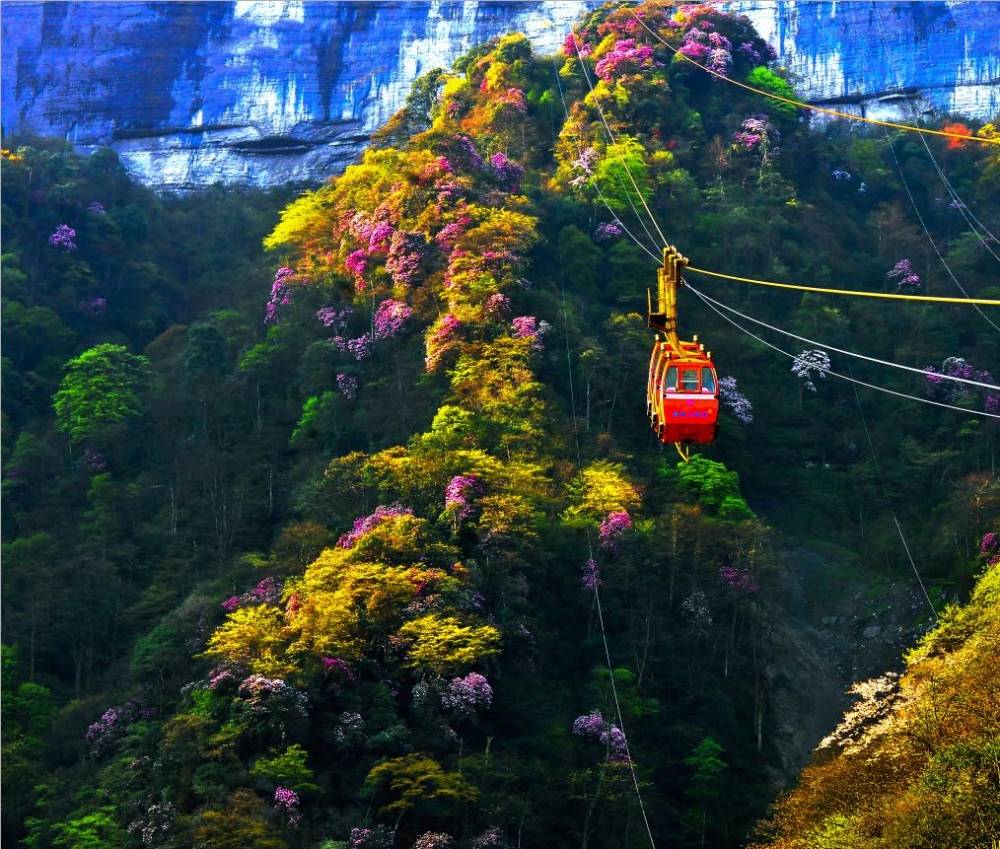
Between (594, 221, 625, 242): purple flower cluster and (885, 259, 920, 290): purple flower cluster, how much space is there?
825cm

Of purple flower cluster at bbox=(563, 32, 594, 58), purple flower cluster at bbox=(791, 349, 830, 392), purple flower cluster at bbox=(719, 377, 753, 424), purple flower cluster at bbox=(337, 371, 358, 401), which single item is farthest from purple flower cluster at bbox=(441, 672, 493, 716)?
purple flower cluster at bbox=(563, 32, 594, 58)

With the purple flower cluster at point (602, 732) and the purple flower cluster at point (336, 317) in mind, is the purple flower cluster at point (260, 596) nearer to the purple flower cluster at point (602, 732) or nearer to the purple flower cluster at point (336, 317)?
the purple flower cluster at point (602, 732)

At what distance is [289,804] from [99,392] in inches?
761

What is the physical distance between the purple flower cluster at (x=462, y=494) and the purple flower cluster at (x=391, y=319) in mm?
8199

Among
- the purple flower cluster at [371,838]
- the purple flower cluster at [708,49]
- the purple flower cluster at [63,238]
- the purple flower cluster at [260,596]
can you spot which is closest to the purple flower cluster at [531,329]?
the purple flower cluster at [260,596]

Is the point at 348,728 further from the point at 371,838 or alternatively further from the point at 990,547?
the point at 990,547

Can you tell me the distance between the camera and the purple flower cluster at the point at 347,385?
42.1 meters

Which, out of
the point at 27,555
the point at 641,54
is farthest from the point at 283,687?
the point at 641,54

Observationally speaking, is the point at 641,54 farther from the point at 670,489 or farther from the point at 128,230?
the point at 670,489

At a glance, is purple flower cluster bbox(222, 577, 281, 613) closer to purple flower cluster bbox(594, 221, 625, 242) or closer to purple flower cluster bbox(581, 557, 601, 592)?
purple flower cluster bbox(581, 557, 601, 592)

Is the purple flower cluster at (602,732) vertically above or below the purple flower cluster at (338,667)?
below

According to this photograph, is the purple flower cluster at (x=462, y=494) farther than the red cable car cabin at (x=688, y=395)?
Yes

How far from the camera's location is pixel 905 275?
4850 cm

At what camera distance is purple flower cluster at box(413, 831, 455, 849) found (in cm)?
2831
